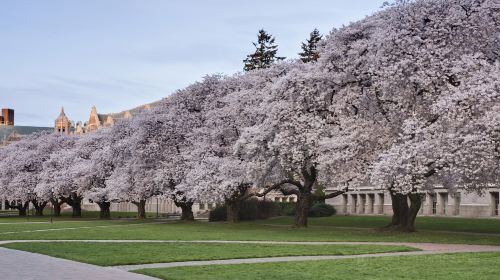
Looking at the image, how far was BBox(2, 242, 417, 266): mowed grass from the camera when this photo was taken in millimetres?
23688

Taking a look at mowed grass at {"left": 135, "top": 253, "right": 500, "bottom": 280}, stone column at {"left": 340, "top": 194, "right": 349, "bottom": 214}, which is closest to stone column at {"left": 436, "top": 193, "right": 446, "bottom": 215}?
stone column at {"left": 340, "top": 194, "right": 349, "bottom": 214}

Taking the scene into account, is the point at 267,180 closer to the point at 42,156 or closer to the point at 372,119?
the point at 372,119

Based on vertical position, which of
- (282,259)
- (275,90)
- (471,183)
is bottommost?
(282,259)

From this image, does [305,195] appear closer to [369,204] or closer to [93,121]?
[369,204]

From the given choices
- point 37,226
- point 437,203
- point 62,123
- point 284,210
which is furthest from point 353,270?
point 62,123

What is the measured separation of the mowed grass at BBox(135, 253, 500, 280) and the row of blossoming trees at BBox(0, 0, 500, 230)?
38.6 ft

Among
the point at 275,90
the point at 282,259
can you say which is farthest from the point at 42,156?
the point at 282,259

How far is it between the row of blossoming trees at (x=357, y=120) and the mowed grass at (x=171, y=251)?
791 cm

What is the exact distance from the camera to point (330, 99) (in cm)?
4475

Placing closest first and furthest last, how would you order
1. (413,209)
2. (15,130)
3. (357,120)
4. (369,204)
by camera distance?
(357,120), (413,209), (369,204), (15,130)

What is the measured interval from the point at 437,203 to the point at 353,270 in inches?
2236

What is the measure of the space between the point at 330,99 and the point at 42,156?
55257 millimetres

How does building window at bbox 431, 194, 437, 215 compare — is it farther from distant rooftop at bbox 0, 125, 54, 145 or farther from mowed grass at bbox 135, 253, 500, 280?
distant rooftop at bbox 0, 125, 54, 145

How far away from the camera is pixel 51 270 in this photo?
19.5 meters
